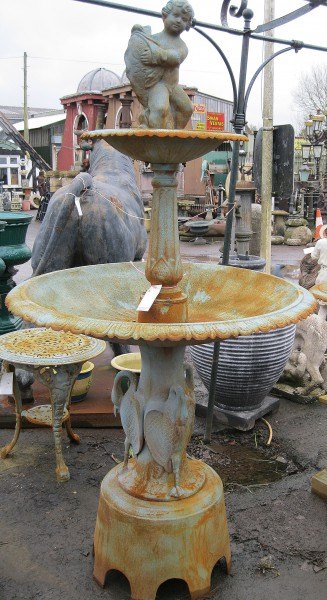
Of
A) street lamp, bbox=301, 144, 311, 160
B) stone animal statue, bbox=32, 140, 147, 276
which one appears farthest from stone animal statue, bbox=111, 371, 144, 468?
street lamp, bbox=301, 144, 311, 160

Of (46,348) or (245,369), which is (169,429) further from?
(245,369)

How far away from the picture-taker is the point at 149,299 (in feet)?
7.48

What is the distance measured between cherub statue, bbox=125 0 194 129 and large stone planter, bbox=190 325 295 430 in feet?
6.59

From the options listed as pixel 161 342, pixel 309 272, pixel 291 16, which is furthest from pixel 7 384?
pixel 309 272

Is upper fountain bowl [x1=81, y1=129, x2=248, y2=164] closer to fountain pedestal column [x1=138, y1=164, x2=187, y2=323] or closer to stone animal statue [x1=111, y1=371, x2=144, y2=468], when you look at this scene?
fountain pedestal column [x1=138, y1=164, x2=187, y2=323]

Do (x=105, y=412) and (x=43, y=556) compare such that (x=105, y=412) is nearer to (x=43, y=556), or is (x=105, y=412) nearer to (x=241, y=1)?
(x=43, y=556)

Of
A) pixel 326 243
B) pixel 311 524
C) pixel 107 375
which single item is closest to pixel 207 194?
pixel 326 243

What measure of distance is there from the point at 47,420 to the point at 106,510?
1333 mm

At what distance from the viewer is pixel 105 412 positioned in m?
4.32

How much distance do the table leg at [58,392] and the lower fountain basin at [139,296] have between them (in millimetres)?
881

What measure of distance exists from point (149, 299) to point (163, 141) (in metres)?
0.62

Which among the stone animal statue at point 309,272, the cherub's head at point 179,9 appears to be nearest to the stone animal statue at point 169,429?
the cherub's head at point 179,9

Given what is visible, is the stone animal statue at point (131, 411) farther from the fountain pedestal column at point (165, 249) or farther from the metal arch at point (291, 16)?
the metal arch at point (291, 16)

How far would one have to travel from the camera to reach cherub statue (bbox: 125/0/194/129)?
7.68 feet
